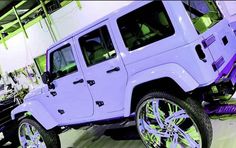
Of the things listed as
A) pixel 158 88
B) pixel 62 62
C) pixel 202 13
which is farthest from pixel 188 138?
pixel 62 62

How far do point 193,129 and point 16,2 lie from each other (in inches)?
290

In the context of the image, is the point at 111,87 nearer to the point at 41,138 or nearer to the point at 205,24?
the point at 205,24

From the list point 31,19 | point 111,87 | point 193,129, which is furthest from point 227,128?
point 31,19

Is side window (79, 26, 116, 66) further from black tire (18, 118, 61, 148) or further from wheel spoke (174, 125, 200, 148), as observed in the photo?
black tire (18, 118, 61, 148)

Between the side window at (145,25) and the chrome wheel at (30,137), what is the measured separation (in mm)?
2467

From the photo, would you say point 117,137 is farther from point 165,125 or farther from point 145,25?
point 145,25

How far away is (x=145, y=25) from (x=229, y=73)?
110cm

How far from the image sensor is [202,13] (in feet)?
11.4

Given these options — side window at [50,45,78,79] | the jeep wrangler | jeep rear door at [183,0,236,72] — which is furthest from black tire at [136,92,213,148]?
side window at [50,45,78,79]

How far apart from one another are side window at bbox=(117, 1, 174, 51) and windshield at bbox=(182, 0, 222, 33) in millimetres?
325

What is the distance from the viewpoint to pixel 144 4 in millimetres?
2988

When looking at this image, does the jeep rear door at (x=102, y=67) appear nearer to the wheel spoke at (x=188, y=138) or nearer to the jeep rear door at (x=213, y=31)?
the wheel spoke at (x=188, y=138)

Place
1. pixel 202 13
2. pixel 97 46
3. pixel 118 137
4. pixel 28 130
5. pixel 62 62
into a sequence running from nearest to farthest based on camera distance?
pixel 202 13 → pixel 97 46 → pixel 62 62 → pixel 118 137 → pixel 28 130

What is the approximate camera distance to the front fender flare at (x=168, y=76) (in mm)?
2773
